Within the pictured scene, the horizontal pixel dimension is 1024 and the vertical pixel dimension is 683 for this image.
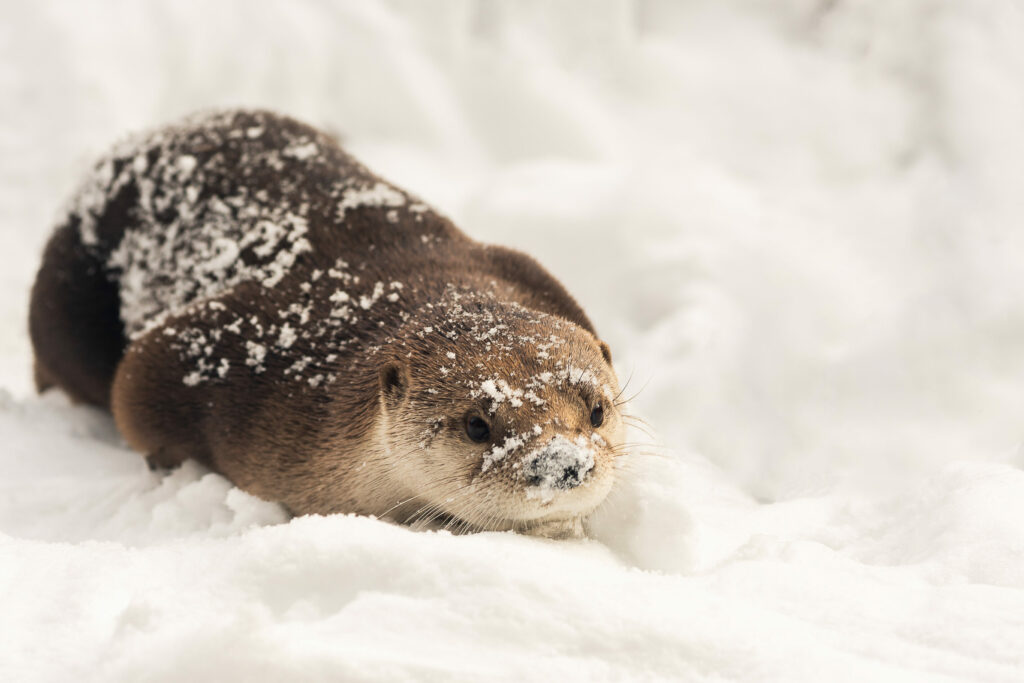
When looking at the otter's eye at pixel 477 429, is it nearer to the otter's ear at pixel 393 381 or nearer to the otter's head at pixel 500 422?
the otter's head at pixel 500 422

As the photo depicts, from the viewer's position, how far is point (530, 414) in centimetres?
228

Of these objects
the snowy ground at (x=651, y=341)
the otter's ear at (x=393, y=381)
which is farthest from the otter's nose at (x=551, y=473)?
the otter's ear at (x=393, y=381)

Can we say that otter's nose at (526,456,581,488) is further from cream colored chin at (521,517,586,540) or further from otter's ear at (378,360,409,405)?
otter's ear at (378,360,409,405)

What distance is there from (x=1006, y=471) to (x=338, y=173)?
2351 mm

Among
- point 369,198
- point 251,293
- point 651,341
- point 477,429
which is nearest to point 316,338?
point 251,293

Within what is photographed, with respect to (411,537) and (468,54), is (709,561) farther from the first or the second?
(468,54)

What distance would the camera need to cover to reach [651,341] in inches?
150

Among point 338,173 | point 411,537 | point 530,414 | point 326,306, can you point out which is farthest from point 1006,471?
point 338,173

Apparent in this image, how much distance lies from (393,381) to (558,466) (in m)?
0.57

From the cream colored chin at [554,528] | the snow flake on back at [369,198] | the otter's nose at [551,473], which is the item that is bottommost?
the cream colored chin at [554,528]

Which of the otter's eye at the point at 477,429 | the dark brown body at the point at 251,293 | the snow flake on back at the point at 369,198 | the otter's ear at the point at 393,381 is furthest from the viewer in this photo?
the snow flake on back at the point at 369,198

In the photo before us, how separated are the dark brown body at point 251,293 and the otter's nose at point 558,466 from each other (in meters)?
0.51

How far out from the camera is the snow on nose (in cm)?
220

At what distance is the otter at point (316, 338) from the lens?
7.73 feet
